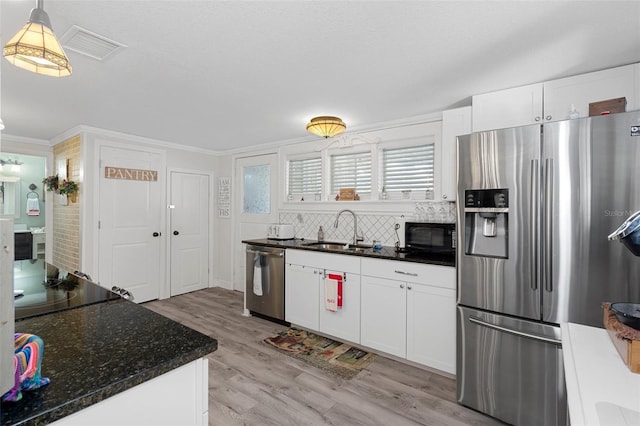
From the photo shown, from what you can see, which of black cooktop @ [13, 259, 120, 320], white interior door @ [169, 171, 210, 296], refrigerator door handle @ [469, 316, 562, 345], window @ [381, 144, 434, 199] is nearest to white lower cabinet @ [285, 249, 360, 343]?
window @ [381, 144, 434, 199]

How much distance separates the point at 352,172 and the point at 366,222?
0.69 meters

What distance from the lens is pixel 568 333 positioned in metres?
1.28

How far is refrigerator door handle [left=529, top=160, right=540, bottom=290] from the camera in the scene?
1986mm

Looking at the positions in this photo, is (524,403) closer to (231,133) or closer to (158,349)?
(158,349)

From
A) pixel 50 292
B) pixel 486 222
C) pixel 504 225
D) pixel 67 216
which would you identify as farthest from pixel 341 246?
pixel 67 216

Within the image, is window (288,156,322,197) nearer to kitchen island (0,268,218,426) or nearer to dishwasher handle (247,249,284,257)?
dishwasher handle (247,249,284,257)

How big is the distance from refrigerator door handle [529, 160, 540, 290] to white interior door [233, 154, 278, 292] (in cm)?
341

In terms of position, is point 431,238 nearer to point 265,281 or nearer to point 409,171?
point 409,171

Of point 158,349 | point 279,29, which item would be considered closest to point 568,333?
point 158,349

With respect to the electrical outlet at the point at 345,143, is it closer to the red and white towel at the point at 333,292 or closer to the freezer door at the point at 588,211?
the red and white towel at the point at 333,292

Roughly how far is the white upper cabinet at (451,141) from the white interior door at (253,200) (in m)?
2.56

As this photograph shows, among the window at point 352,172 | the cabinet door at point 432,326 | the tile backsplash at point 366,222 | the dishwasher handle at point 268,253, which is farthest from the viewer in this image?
the window at point 352,172

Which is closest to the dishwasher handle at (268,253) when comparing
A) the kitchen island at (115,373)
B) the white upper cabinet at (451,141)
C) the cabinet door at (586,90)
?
the white upper cabinet at (451,141)

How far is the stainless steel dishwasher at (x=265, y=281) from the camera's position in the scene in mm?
3736
